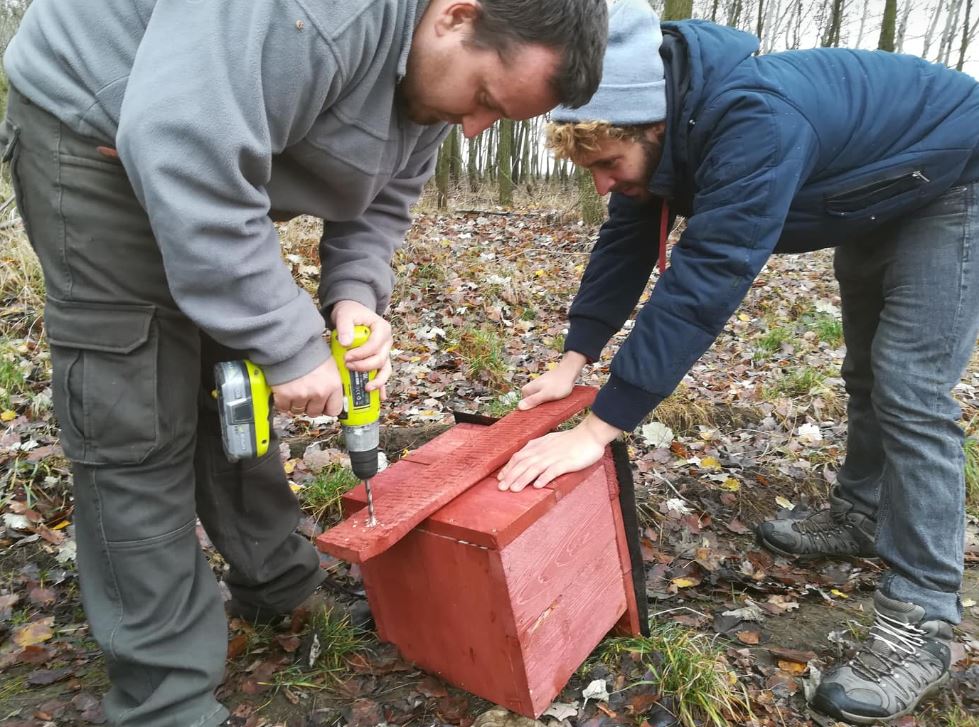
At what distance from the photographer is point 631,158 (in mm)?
2354

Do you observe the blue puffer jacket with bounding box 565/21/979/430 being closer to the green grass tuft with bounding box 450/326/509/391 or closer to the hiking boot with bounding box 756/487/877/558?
the hiking boot with bounding box 756/487/877/558

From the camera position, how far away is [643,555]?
3.18 metres

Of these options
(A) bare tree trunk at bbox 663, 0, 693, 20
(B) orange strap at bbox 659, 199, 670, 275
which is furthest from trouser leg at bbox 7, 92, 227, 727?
(A) bare tree trunk at bbox 663, 0, 693, 20

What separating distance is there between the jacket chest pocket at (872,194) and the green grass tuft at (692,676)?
156cm

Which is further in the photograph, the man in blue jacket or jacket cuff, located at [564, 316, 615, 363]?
jacket cuff, located at [564, 316, 615, 363]

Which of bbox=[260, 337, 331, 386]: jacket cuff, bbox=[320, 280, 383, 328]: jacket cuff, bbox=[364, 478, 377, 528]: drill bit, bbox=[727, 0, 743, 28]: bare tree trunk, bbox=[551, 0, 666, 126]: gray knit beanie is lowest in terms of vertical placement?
bbox=[364, 478, 377, 528]: drill bit

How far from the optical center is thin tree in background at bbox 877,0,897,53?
33.5 ft

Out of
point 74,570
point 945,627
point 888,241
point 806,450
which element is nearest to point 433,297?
point 806,450

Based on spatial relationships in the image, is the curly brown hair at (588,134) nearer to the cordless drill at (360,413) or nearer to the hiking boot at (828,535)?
the cordless drill at (360,413)

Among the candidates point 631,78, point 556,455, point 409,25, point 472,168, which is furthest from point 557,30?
point 472,168

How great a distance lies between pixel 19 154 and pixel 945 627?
10.5ft

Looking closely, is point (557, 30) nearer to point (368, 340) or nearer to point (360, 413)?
point (368, 340)

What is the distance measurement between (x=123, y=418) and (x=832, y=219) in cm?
229

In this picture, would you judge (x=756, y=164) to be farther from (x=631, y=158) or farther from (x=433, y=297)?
(x=433, y=297)
